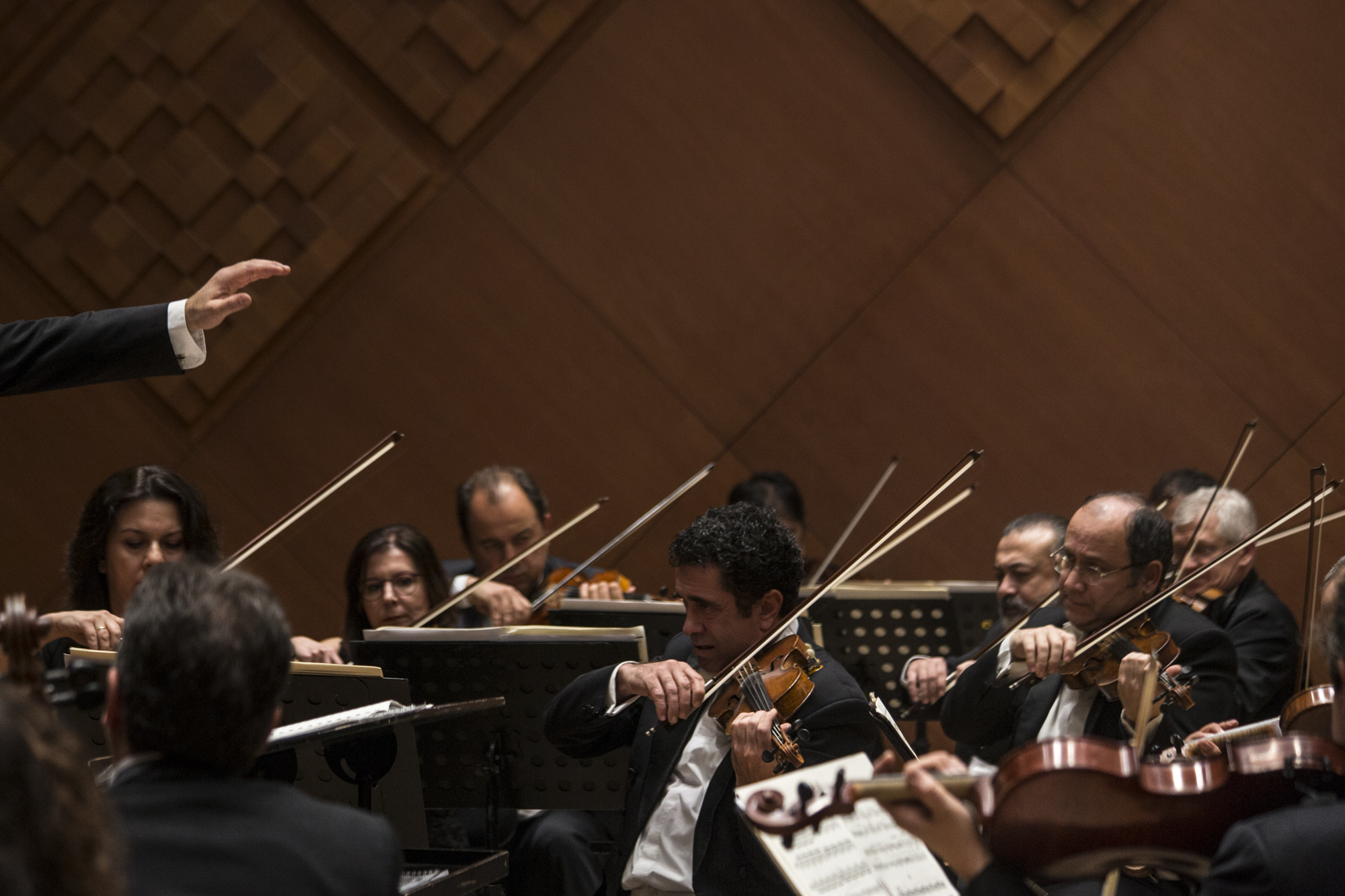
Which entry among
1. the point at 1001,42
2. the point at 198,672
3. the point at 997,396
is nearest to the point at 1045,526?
the point at 997,396

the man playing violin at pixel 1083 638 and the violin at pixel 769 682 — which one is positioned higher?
the violin at pixel 769 682

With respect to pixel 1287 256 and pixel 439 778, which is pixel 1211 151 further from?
pixel 439 778

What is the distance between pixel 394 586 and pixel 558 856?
87 centimetres

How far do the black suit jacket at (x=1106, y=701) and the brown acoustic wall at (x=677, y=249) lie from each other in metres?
1.45

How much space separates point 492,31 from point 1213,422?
255cm

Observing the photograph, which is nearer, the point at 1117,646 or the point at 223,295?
the point at 223,295

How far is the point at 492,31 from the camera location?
4.01m

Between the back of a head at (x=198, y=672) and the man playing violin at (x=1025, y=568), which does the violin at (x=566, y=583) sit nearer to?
the man playing violin at (x=1025, y=568)

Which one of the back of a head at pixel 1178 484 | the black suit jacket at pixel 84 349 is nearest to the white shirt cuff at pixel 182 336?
the black suit jacket at pixel 84 349

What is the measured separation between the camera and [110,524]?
2643 millimetres

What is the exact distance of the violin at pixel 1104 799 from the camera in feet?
4.14

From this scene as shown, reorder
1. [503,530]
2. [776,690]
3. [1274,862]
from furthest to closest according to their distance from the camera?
1. [503,530]
2. [776,690]
3. [1274,862]

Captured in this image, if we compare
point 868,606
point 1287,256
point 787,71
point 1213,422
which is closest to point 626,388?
point 787,71

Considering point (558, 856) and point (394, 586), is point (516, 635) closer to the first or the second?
point (558, 856)
